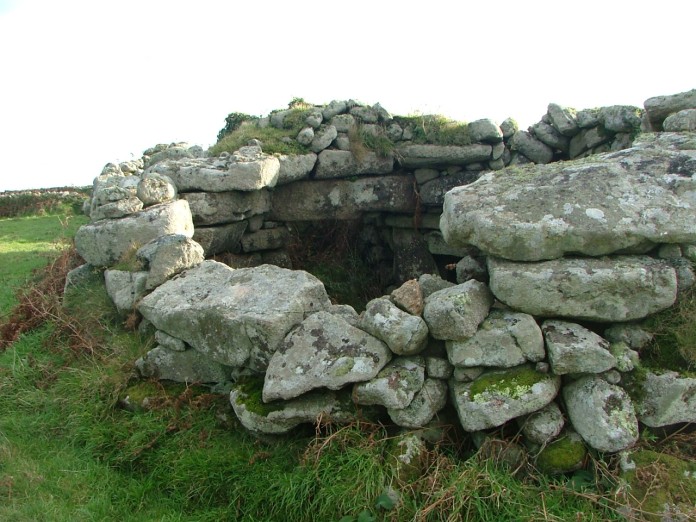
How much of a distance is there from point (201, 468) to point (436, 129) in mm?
6118

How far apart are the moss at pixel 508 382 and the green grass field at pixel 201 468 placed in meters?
0.48

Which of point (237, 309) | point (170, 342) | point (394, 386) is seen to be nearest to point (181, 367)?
point (170, 342)

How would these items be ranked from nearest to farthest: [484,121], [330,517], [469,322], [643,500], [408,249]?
[643,500] → [330,517] → [469,322] → [484,121] → [408,249]

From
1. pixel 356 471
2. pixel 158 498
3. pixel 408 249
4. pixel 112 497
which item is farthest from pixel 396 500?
pixel 408 249

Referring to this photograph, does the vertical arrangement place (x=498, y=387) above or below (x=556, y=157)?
below

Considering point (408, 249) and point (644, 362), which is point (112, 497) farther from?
point (408, 249)

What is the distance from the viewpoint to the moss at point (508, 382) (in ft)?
13.0

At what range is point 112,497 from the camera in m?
4.28

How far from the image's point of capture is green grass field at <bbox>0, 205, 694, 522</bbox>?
3.70m

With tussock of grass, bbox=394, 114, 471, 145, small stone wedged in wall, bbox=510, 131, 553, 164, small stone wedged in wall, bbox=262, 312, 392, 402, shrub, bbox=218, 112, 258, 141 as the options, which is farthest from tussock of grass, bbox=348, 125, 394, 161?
small stone wedged in wall, bbox=262, 312, 392, 402

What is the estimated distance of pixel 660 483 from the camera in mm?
3592

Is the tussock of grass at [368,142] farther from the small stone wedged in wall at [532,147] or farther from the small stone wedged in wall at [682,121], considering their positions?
the small stone wedged in wall at [682,121]

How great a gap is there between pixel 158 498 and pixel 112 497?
341 mm

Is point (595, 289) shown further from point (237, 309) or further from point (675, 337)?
point (237, 309)
